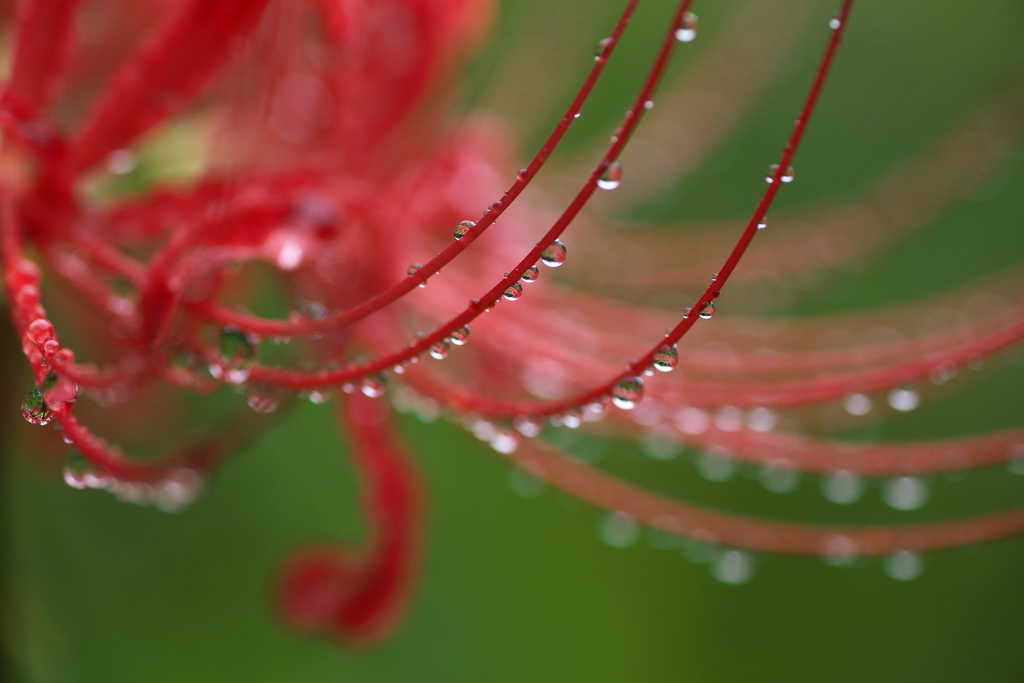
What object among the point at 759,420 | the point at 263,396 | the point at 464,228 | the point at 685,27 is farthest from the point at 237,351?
the point at 759,420

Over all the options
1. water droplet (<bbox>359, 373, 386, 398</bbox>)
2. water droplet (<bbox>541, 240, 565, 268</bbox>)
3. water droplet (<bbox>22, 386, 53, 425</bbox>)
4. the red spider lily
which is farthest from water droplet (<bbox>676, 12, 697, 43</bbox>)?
water droplet (<bbox>22, 386, 53, 425</bbox>)

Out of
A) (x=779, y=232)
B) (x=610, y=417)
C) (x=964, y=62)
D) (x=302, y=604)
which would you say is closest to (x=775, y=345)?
(x=779, y=232)

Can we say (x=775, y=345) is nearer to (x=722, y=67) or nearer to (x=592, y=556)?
(x=722, y=67)

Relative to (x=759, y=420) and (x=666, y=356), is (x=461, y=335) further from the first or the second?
(x=759, y=420)

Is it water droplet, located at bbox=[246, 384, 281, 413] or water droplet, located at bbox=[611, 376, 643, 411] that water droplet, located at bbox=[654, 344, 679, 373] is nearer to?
water droplet, located at bbox=[611, 376, 643, 411]

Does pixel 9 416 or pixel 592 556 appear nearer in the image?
pixel 9 416

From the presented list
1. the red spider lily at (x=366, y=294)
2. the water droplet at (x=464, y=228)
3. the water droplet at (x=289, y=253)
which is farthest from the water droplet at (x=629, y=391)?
the water droplet at (x=289, y=253)
